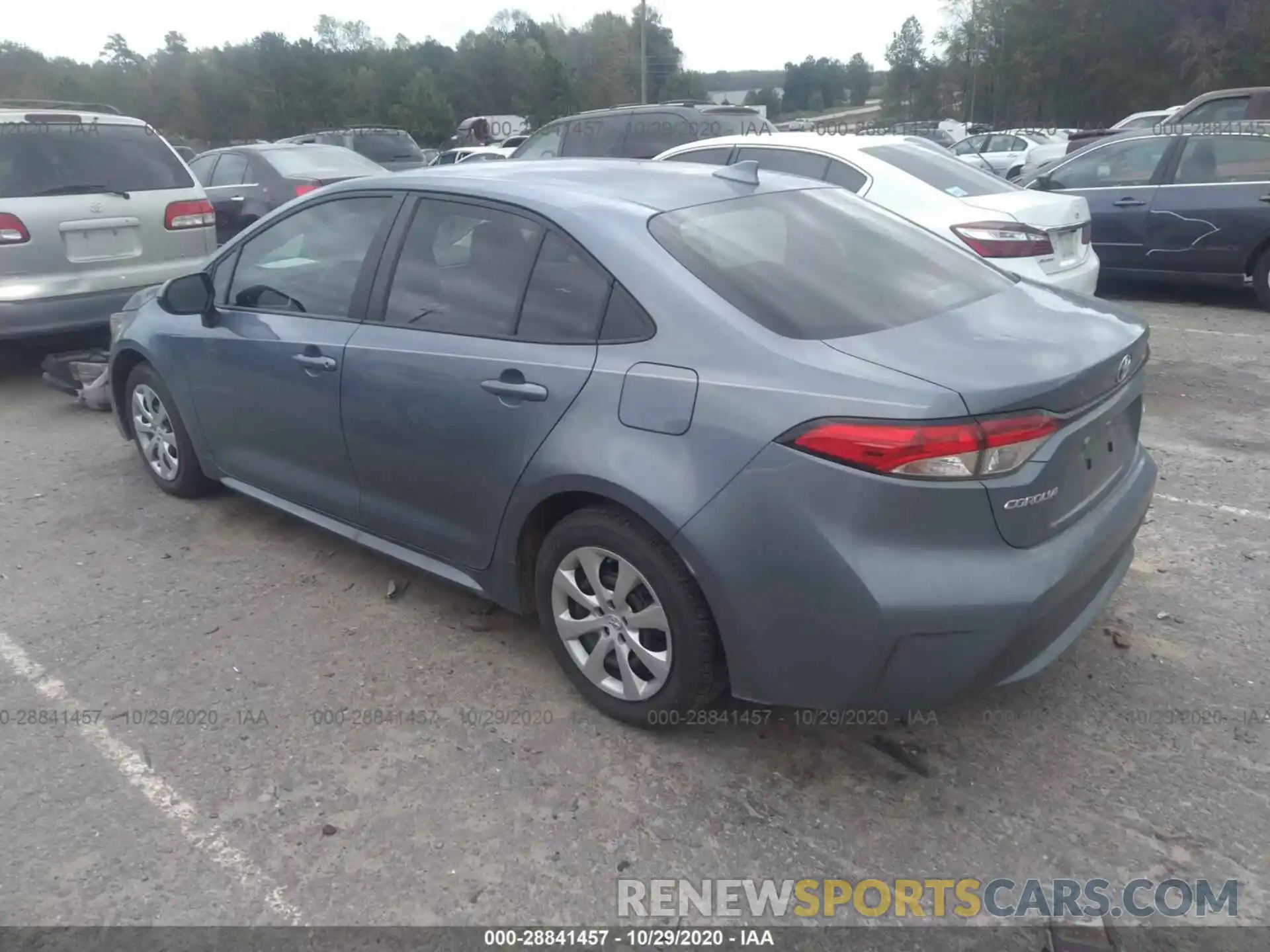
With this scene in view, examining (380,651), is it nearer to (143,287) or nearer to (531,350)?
(531,350)

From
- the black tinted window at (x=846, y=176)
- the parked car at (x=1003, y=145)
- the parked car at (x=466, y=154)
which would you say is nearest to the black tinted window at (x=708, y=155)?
the black tinted window at (x=846, y=176)

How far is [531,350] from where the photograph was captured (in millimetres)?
3062

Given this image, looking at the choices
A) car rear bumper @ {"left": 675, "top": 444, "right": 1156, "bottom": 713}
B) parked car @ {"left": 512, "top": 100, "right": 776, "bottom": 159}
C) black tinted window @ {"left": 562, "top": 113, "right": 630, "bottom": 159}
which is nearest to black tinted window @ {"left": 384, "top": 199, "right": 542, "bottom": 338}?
car rear bumper @ {"left": 675, "top": 444, "right": 1156, "bottom": 713}

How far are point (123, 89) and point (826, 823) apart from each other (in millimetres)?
59925

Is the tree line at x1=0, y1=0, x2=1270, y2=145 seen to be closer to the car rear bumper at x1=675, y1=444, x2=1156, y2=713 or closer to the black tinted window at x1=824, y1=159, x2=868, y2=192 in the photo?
the black tinted window at x1=824, y1=159, x2=868, y2=192

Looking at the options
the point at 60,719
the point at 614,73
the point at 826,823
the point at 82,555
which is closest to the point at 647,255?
the point at 826,823

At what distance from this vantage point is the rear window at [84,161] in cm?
657

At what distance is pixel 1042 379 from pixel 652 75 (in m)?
38.6

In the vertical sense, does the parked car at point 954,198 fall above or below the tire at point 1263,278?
above

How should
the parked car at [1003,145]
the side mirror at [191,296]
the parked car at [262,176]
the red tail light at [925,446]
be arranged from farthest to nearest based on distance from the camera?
the parked car at [1003,145]
the parked car at [262,176]
the side mirror at [191,296]
the red tail light at [925,446]

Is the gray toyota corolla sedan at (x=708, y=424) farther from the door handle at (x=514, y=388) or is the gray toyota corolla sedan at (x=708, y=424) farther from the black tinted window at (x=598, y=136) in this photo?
the black tinted window at (x=598, y=136)

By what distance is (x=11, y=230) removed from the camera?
6.40 meters

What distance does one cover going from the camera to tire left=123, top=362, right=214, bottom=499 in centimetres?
471

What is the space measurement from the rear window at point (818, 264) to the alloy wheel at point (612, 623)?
84 cm
